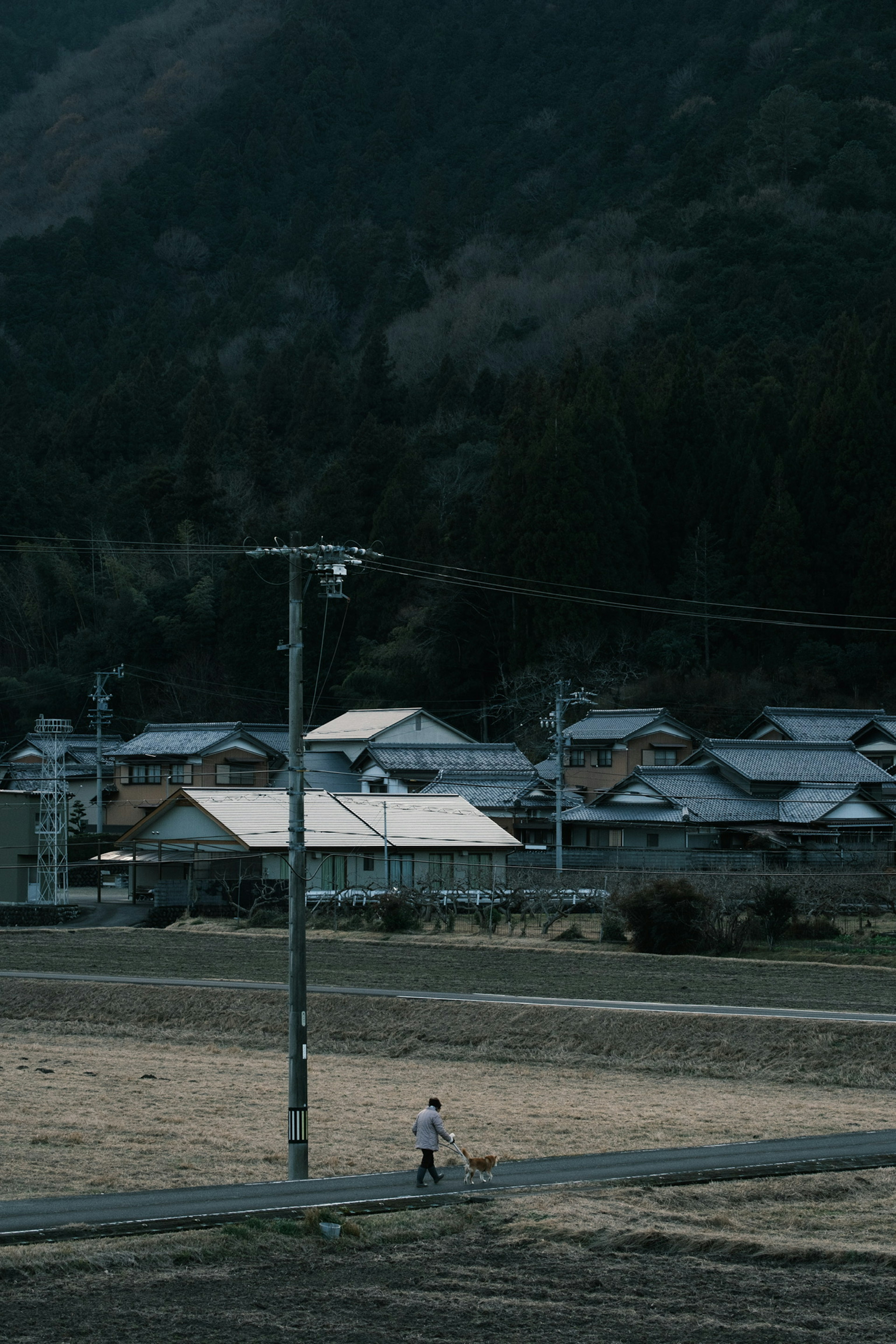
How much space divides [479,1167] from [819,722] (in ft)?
138

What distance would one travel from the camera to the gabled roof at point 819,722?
53344 millimetres

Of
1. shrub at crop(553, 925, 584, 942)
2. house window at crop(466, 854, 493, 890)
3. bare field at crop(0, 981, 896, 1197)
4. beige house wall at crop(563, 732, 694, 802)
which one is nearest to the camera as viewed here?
bare field at crop(0, 981, 896, 1197)

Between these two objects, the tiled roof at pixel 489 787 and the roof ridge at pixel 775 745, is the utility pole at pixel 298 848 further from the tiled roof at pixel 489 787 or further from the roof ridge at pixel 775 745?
the roof ridge at pixel 775 745

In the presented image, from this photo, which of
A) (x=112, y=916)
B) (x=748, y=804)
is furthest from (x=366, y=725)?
(x=112, y=916)

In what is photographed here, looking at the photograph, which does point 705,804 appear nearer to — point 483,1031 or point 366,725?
point 366,725

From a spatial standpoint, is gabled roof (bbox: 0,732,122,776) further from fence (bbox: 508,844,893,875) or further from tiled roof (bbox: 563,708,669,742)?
fence (bbox: 508,844,893,875)

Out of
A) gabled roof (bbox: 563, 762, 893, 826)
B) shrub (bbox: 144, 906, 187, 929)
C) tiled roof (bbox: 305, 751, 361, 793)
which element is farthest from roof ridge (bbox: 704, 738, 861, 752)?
shrub (bbox: 144, 906, 187, 929)

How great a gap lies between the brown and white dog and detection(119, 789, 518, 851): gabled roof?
2837 centimetres

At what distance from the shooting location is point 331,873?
1740 inches

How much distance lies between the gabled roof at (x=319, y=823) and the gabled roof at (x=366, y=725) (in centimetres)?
1187

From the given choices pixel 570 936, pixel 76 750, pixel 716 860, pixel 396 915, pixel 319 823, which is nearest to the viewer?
pixel 570 936

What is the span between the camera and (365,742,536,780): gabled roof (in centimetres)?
5538

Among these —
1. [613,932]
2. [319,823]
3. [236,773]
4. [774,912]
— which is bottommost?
[613,932]

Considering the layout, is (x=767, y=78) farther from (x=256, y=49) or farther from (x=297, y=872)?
(x=297, y=872)
